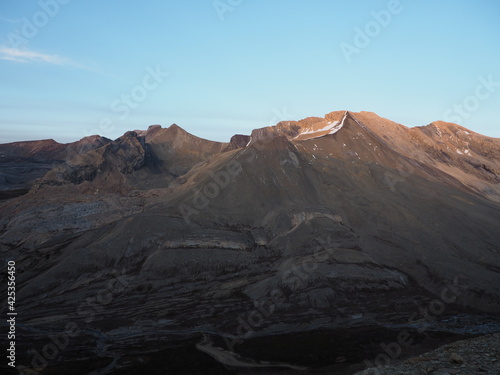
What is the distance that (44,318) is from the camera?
1356 inches

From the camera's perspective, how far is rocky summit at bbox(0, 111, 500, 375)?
2914cm

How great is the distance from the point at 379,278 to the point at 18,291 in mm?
31268

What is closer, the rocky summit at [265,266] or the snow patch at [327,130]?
the rocky summit at [265,266]

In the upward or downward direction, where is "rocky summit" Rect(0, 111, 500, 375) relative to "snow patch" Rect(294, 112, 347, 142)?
downward

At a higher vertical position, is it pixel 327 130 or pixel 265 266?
pixel 327 130

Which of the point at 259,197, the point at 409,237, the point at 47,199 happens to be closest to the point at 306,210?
the point at 259,197

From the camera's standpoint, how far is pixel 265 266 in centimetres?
4331

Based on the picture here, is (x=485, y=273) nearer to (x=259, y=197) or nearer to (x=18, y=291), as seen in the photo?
(x=259, y=197)

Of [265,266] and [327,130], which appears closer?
[265,266]

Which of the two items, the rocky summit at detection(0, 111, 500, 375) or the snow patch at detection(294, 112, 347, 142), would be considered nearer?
the rocky summit at detection(0, 111, 500, 375)

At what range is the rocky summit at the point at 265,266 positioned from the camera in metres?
29.1

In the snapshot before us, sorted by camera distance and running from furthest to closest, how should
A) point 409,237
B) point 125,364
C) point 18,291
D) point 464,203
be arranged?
point 464,203, point 409,237, point 18,291, point 125,364

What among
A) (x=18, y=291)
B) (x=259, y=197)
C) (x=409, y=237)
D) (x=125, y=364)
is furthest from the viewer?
(x=259, y=197)

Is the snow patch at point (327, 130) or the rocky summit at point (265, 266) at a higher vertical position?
the snow patch at point (327, 130)
